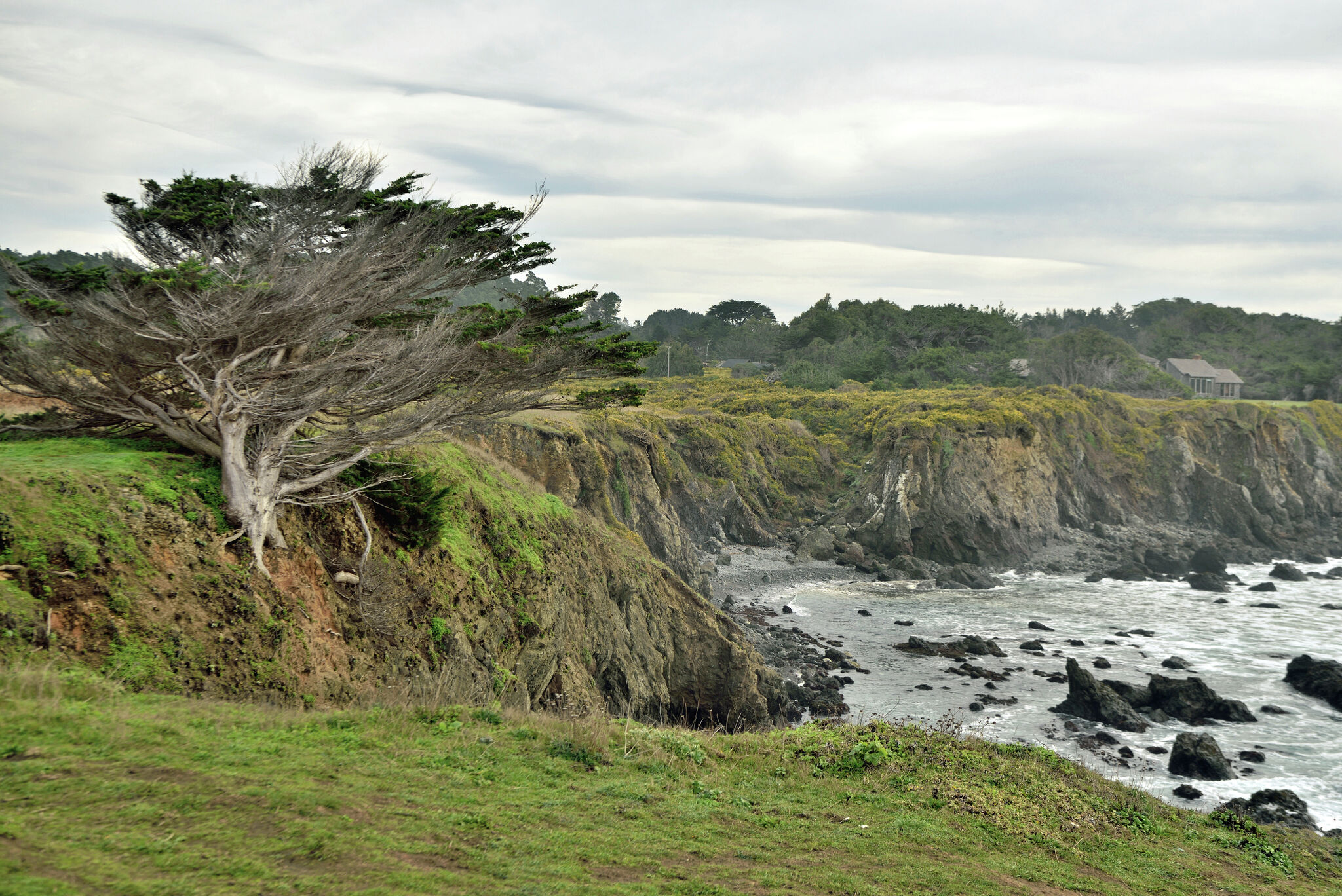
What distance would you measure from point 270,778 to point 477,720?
12.7 ft

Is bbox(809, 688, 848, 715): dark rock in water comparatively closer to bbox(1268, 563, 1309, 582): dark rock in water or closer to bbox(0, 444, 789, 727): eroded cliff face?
bbox(0, 444, 789, 727): eroded cliff face

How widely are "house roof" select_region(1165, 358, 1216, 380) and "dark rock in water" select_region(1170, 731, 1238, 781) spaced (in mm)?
82880

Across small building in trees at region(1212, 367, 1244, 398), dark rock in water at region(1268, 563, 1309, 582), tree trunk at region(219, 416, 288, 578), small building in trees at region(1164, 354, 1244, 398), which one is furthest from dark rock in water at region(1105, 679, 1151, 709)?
small building in trees at region(1212, 367, 1244, 398)

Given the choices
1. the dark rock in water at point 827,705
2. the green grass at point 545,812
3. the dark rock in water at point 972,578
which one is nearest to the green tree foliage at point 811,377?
the dark rock in water at point 972,578

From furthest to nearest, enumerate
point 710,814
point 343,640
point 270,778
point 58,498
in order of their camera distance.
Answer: point 343,640
point 58,498
point 710,814
point 270,778

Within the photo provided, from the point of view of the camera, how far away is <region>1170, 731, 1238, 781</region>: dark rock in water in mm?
22062

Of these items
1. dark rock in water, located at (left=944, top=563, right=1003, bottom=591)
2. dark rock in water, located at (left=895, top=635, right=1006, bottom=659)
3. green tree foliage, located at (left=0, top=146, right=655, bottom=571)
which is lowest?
dark rock in water, located at (left=895, top=635, right=1006, bottom=659)

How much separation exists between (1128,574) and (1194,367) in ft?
182

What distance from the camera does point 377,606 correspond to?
49.0 ft

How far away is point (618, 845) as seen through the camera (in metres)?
7.61

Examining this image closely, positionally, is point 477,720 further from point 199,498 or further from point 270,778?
point 199,498

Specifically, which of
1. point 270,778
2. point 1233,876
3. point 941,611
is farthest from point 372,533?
point 941,611

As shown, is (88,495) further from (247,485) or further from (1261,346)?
(1261,346)

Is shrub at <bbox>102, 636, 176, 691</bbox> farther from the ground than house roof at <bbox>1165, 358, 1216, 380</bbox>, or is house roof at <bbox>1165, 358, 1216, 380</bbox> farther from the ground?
house roof at <bbox>1165, 358, 1216, 380</bbox>
